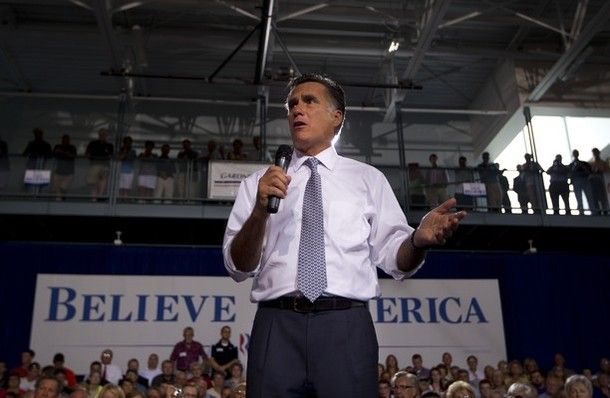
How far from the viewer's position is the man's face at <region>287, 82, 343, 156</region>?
6.82ft

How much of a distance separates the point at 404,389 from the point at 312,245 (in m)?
4.37

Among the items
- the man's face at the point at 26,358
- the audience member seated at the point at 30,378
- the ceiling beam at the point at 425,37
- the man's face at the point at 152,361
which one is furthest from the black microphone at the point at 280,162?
the ceiling beam at the point at 425,37

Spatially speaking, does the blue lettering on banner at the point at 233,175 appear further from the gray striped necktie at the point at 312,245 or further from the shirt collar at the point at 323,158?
the gray striped necktie at the point at 312,245

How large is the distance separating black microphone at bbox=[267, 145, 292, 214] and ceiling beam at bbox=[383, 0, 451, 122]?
9.84 m

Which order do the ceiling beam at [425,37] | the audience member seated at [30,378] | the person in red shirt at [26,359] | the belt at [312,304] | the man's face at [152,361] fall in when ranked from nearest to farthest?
1. the belt at [312,304]
2. the audience member seated at [30,378]
3. the person in red shirt at [26,359]
4. the man's face at [152,361]
5. the ceiling beam at [425,37]

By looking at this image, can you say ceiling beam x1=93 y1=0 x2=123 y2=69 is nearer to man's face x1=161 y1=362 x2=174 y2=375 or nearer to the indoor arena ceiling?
the indoor arena ceiling

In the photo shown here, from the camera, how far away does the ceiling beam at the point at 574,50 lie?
11.3 meters

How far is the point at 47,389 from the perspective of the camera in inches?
235

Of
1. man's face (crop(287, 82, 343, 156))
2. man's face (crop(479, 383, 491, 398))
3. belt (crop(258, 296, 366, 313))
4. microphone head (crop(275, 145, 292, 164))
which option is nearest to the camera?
belt (crop(258, 296, 366, 313))

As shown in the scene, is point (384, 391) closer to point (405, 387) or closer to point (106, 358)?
point (405, 387)

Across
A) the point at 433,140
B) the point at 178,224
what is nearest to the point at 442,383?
the point at 178,224

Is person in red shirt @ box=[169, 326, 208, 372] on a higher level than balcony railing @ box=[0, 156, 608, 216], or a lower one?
lower

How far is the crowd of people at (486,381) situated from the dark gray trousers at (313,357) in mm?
4193

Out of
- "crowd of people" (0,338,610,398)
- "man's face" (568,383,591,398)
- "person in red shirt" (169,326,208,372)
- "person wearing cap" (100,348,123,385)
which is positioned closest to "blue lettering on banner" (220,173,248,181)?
"crowd of people" (0,338,610,398)
